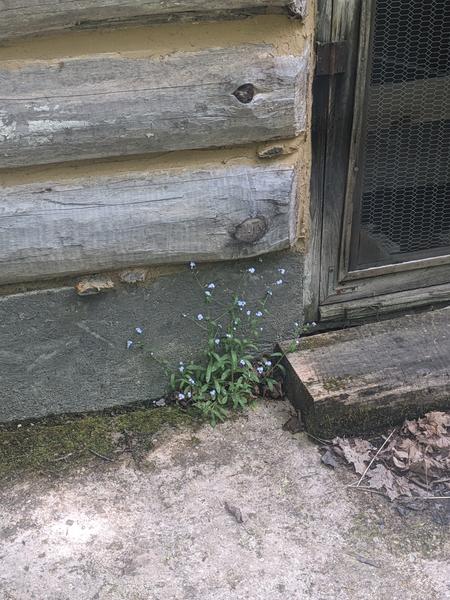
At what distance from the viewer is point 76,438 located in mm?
2236

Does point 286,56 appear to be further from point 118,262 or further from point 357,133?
point 118,262

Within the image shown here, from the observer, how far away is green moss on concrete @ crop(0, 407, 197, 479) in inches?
84.5

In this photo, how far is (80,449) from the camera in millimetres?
2197

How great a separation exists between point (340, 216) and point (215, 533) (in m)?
1.15

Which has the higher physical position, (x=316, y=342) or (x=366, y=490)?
(x=316, y=342)

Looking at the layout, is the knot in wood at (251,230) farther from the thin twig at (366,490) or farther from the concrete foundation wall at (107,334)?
the thin twig at (366,490)

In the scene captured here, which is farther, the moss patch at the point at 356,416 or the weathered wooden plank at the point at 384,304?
the weathered wooden plank at the point at 384,304

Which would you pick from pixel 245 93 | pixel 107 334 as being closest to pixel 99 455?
pixel 107 334

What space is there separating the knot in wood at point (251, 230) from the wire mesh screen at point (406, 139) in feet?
1.44

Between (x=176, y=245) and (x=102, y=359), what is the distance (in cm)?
49

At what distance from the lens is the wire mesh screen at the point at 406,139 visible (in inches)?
82.7

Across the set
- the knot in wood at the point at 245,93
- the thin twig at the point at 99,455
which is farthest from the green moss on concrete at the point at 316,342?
the knot in wood at the point at 245,93

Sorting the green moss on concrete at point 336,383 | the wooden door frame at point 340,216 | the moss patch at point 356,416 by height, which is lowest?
the moss patch at point 356,416

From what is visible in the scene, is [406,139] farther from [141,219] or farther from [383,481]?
[383,481]
